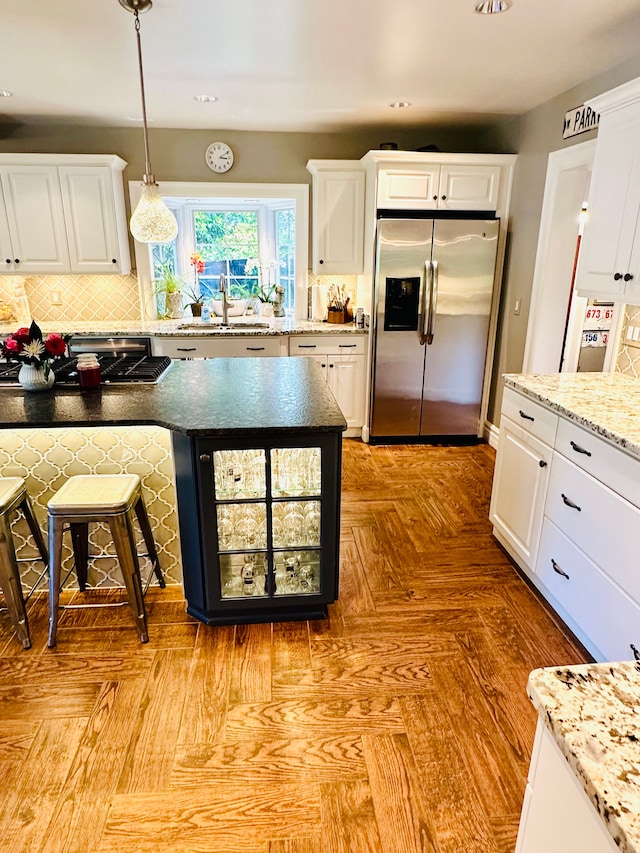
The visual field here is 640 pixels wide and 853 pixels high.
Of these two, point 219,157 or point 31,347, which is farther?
point 219,157

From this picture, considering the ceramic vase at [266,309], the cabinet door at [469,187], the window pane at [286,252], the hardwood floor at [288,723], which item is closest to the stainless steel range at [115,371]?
the hardwood floor at [288,723]

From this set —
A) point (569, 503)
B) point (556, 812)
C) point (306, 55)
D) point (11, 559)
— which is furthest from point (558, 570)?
point (306, 55)

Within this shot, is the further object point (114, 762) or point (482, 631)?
point (482, 631)

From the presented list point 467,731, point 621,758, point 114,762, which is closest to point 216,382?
point 114,762

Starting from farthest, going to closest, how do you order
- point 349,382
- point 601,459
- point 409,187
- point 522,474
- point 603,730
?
point 349,382, point 409,187, point 522,474, point 601,459, point 603,730

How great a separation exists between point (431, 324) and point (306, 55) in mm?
2015

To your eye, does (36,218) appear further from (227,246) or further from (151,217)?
(151,217)

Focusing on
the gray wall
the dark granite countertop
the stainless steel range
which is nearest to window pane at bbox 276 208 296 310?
the gray wall

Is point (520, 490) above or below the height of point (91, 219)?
below

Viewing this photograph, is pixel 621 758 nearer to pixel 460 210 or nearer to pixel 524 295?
pixel 524 295

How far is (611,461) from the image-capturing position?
1.89 metres

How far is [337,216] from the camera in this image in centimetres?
436

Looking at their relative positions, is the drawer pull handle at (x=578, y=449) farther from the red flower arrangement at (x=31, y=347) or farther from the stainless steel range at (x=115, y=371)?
the red flower arrangement at (x=31, y=347)

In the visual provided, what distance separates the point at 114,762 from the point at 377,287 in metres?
3.36
